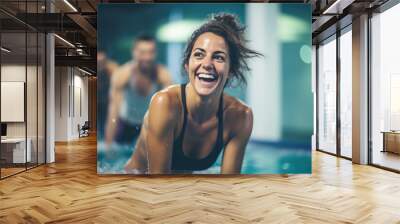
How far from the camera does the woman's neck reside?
20.0 feet

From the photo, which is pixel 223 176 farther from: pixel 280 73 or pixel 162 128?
pixel 280 73

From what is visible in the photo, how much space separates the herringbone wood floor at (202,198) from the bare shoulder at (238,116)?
846 mm

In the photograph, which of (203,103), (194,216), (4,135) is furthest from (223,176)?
(4,135)

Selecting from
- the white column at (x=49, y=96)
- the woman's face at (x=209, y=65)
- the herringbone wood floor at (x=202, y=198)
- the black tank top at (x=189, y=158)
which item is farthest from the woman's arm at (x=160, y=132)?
the white column at (x=49, y=96)

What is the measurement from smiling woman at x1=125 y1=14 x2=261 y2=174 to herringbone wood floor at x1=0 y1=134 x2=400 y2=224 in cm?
32

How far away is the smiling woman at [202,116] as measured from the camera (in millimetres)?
6098

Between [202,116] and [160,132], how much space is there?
0.75 metres

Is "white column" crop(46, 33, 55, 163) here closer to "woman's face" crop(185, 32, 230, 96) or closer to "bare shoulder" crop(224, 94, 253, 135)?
"woman's face" crop(185, 32, 230, 96)

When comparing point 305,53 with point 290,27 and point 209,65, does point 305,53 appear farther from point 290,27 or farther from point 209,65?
point 209,65

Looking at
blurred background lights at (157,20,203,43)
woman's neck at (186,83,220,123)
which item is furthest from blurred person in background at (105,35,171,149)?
woman's neck at (186,83,220,123)

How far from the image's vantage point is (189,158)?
618 cm

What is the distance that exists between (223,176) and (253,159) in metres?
0.61

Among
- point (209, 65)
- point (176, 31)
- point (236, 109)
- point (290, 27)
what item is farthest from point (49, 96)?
point (290, 27)

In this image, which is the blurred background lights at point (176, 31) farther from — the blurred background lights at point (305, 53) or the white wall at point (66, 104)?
the white wall at point (66, 104)
